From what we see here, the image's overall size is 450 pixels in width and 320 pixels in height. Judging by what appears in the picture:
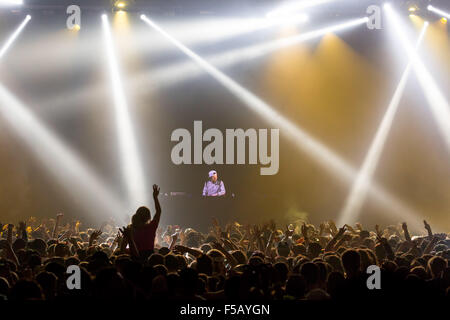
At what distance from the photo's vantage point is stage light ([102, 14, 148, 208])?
13.7 meters

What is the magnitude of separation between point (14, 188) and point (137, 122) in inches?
142

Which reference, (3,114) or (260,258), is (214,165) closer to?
(3,114)

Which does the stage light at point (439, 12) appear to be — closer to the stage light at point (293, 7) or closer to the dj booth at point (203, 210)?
the stage light at point (293, 7)

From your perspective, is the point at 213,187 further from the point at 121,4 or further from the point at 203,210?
the point at 121,4

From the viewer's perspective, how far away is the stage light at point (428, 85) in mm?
14008

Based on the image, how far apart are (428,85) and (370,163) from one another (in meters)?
2.72

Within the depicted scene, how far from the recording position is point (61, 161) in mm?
13898

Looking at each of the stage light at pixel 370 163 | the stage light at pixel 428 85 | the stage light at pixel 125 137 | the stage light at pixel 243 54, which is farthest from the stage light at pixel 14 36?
the stage light at pixel 370 163

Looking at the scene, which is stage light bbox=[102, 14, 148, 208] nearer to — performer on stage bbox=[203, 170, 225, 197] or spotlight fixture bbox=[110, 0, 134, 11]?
spotlight fixture bbox=[110, 0, 134, 11]

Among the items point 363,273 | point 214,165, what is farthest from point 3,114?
point 363,273

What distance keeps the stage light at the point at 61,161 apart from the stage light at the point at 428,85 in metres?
8.80

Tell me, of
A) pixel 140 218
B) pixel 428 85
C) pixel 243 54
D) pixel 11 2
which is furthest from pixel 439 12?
pixel 140 218

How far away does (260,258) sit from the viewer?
146 inches

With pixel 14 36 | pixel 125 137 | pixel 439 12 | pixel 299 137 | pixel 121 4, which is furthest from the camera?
pixel 299 137
